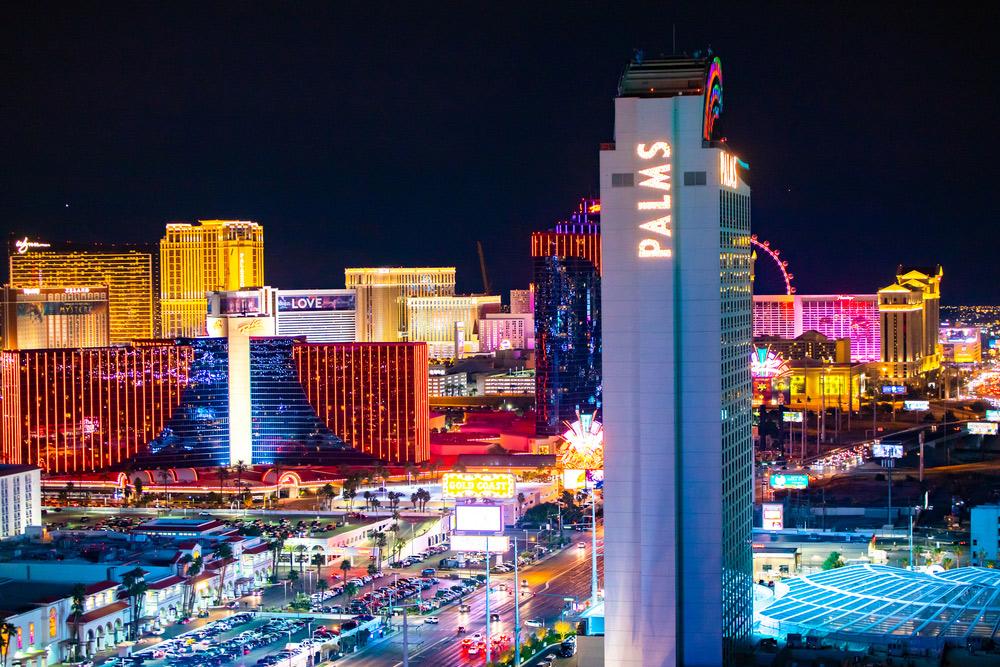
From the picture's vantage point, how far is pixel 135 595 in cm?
6322

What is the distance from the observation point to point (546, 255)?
406 feet

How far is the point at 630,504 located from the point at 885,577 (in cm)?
1831

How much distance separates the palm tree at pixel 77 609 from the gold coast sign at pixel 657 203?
30461mm

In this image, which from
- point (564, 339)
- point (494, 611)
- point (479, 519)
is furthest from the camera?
point (564, 339)

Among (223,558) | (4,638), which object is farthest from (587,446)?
(4,638)

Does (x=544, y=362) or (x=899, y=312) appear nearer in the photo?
(x=544, y=362)

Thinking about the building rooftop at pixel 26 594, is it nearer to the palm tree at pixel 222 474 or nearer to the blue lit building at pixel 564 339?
the palm tree at pixel 222 474

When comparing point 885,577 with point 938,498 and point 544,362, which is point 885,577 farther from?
point 544,362

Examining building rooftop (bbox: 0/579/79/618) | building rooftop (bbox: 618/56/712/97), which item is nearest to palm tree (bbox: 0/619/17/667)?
building rooftop (bbox: 0/579/79/618)

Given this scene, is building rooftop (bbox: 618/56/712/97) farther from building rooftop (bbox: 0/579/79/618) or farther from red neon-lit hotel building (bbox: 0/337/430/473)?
red neon-lit hotel building (bbox: 0/337/430/473)

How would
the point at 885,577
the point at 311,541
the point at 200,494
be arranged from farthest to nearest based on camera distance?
the point at 200,494 → the point at 311,541 → the point at 885,577

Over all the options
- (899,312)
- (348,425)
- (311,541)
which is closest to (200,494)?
(348,425)

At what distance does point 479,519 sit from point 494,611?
367 inches

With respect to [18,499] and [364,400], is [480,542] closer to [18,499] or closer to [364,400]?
[18,499]
